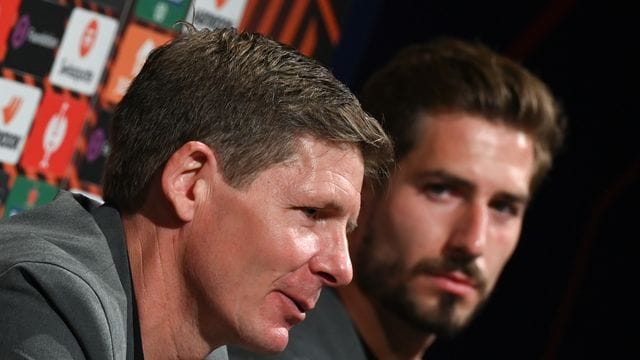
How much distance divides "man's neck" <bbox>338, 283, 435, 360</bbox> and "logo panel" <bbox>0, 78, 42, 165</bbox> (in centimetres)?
59

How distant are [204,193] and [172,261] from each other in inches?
3.4

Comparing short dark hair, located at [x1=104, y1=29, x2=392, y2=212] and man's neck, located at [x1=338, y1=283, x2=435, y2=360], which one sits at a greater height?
short dark hair, located at [x1=104, y1=29, x2=392, y2=212]

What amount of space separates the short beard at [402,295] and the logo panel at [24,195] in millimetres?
552

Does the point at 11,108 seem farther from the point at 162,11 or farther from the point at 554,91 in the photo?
the point at 554,91

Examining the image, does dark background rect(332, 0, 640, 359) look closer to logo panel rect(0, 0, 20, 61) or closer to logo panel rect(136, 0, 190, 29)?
logo panel rect(136, 0, 190, 29)

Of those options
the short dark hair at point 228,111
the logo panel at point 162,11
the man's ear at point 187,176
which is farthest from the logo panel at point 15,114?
the man's ear at point 187,176

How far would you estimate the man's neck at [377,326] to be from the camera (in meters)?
2.29

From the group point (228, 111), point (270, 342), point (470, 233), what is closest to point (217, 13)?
point (470, 233)

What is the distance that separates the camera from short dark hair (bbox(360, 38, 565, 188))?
234 cm

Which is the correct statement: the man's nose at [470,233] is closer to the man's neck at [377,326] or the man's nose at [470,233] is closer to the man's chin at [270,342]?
the man's neck at [377,326]

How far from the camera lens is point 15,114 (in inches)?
79.7

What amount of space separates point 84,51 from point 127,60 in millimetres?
76

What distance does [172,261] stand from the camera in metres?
1.56

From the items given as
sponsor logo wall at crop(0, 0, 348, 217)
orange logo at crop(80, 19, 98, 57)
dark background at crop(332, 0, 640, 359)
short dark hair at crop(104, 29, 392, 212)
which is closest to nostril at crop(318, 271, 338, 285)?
short dark hair at crop(104, 29, 392, 212)
